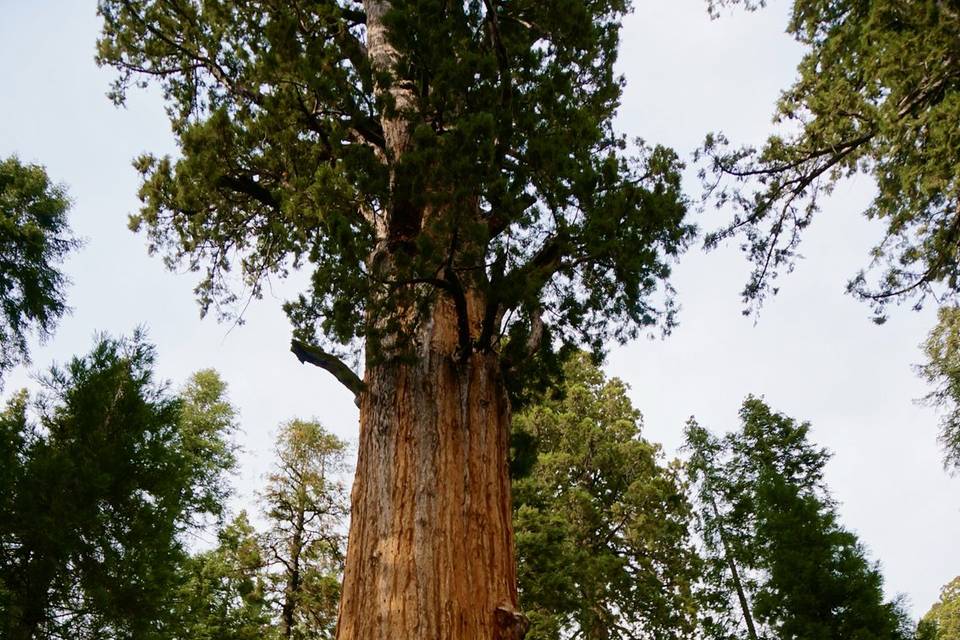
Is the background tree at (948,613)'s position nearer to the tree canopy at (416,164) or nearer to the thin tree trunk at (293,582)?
the thin tree trunk at (293,582)

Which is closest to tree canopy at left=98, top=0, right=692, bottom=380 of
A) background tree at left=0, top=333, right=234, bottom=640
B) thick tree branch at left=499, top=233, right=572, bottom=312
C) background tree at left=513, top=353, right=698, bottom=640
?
thick tree branch at left=499, top=233, right=572, bottom=312

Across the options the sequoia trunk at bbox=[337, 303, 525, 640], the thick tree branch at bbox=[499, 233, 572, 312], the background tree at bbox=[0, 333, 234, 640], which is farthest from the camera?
the background tree at bbox=[0, 333, 234, 640]

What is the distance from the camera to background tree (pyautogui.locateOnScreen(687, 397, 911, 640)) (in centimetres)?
992

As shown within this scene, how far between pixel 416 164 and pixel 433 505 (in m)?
1.90

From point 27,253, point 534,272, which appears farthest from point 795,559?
point 27,253

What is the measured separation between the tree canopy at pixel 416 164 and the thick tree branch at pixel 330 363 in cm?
12

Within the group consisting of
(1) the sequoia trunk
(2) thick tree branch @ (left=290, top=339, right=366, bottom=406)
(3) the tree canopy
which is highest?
(3) the tree canopy

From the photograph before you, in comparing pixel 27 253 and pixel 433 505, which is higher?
pixel 27 253

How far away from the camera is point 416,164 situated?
11.4ft

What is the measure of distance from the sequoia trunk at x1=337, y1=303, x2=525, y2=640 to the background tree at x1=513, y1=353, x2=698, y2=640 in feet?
25.2

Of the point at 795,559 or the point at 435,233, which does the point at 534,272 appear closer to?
the point at 435,233

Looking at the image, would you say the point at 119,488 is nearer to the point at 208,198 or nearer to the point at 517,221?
the point at 208,198

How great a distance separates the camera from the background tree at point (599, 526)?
11148mm

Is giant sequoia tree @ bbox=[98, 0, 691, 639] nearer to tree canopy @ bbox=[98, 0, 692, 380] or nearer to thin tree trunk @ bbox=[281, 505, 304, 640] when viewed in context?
tree canopy @ bbox=[98, 0, 692, 380]
